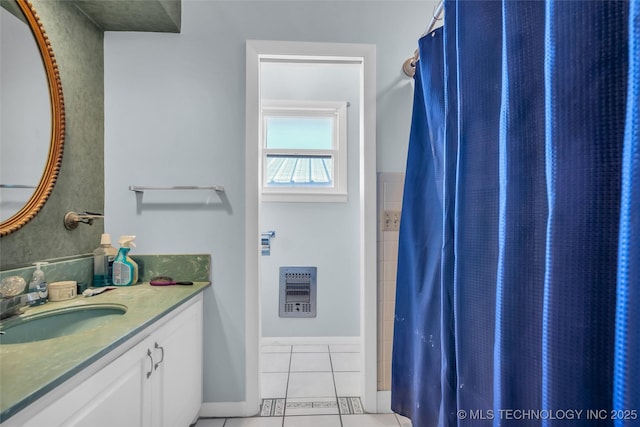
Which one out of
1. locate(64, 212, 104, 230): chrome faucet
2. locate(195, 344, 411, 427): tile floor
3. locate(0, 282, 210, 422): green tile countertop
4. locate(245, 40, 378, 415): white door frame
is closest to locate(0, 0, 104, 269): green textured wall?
locate(64, 212, 104, 230): chrome faucet

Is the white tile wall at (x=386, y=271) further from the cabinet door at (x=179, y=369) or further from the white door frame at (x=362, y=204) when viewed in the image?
the cabinet door at (x=179, y=369)

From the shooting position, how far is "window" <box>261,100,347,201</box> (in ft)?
7.90

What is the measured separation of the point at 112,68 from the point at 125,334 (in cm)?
153

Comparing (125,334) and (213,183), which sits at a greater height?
(213,183)

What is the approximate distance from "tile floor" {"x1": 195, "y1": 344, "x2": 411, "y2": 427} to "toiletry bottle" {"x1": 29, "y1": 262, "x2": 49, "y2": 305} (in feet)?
3.38

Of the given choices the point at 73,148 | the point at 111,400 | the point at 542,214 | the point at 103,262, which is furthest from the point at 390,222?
Answer: the point at 73,148

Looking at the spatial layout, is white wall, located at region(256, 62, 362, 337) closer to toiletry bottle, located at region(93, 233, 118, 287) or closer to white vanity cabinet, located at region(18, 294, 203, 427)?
white vanity cabinet, located at region(18, 294, 203, 427)

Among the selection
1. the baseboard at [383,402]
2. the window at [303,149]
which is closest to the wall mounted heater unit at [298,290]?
the window at [303,149]

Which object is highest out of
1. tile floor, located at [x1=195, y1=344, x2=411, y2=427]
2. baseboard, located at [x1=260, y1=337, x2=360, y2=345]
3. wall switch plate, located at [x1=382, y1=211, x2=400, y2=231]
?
wall switch plate, located at [x1=382, y1=211, x2=400, y2=231]

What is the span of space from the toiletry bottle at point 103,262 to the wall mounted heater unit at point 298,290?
1.29 meters

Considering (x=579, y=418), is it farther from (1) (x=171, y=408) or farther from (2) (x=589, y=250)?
(1) (x=171, y=408)

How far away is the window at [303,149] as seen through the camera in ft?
7.90

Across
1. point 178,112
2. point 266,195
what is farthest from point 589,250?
point 266,195

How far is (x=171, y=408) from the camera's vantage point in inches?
45.4
